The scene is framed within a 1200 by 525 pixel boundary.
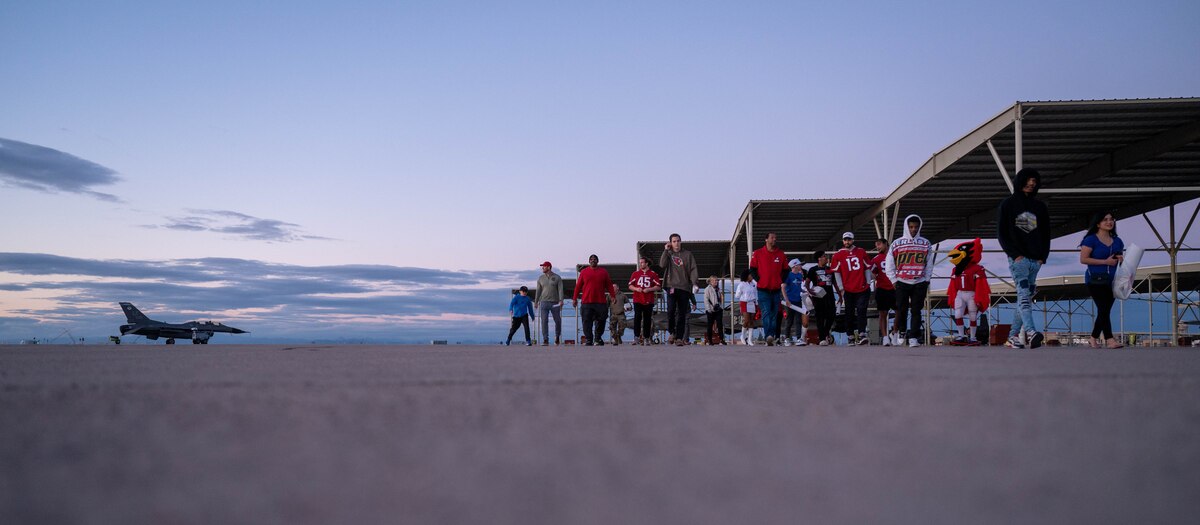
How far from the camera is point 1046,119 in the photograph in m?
14.8

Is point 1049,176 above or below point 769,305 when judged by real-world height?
above

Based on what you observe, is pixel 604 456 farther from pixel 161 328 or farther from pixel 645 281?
pixel 161 328

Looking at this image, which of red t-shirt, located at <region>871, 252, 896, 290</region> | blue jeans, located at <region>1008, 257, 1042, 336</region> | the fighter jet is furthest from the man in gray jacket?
the fighter jet

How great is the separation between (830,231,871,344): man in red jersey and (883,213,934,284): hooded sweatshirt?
1728mm

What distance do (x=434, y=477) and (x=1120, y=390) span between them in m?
2.27

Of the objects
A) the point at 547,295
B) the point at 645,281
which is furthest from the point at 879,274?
the point at 547,295

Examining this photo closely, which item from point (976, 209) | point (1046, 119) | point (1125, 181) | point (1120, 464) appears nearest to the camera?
point (1120, 464)

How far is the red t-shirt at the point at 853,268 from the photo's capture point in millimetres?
11867

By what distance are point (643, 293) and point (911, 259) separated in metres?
5.13

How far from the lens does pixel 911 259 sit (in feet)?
32.4

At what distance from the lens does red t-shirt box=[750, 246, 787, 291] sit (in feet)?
38.8

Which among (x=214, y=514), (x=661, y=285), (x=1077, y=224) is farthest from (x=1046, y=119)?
(x=214, y=514)

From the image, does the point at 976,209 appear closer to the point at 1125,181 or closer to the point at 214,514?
the point at 1125,181

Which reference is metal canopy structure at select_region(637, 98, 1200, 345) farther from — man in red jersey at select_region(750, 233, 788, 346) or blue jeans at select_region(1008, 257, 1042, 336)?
blue jeans at select_region(1008, 257, 1042, 336)
